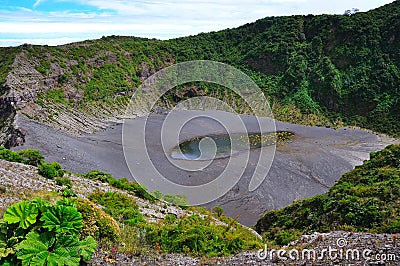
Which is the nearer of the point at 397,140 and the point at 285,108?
the point at 397,140

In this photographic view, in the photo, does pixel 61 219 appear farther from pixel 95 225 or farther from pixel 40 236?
pixel 95 225

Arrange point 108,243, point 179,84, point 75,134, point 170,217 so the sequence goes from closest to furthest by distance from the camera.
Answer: point 108,243 → point 170,217 → point 75,134 → point 179,84

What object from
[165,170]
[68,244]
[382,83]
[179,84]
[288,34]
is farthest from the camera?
[288,34]

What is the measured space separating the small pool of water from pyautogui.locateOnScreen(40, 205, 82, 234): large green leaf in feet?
113

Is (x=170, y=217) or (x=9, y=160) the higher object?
(x=9, y=160)

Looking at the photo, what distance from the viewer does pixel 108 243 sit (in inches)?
381

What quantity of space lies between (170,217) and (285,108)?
212 ft

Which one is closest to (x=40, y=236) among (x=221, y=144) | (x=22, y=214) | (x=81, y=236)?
(x=22, y=214)

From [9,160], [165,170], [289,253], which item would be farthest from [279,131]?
[289,253]

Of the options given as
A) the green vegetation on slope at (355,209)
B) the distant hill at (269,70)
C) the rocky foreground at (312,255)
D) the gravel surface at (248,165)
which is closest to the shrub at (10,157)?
the gravel surface at (248,165)

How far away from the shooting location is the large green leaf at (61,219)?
7.53m

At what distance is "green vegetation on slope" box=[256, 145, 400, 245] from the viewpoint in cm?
1509

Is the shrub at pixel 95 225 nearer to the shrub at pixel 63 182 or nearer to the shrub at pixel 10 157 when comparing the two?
the shrub at pixel 63 182

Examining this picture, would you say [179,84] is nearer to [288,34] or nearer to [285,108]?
[285,108]
